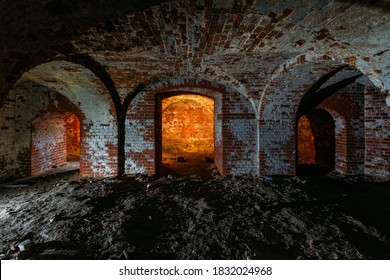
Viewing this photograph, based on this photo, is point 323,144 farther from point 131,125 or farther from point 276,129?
point 131,125

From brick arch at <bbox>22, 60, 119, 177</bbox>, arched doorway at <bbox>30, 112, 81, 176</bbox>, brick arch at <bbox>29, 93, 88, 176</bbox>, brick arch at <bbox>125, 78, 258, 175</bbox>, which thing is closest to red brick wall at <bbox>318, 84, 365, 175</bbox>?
brick arch at <bbox>125, 78, 258, 175</bbox>

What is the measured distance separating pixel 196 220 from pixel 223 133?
3108 mm

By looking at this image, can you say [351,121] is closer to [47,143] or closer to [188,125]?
[188,125]

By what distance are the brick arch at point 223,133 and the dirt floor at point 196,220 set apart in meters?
0.76

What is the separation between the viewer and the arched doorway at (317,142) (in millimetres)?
7310

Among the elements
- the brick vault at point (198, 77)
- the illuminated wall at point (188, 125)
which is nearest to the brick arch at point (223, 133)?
the brick vault at point (198, 77)

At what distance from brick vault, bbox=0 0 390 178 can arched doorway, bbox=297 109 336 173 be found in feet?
0.18

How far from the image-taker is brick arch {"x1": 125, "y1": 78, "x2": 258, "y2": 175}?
5.90m

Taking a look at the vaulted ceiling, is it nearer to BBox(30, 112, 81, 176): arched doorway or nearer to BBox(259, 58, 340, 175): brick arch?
BBox(259, 58, 340, 175): brick arch

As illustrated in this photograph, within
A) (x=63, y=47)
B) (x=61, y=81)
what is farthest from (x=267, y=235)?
(x=61, y=81)

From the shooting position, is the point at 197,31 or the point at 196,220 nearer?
the point at 197,31

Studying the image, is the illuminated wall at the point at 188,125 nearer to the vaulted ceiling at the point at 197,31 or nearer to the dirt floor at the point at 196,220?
the dirt floor at the point at 196,220

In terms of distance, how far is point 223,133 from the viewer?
19.5 ft

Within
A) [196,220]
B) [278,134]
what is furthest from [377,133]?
[196,220]
